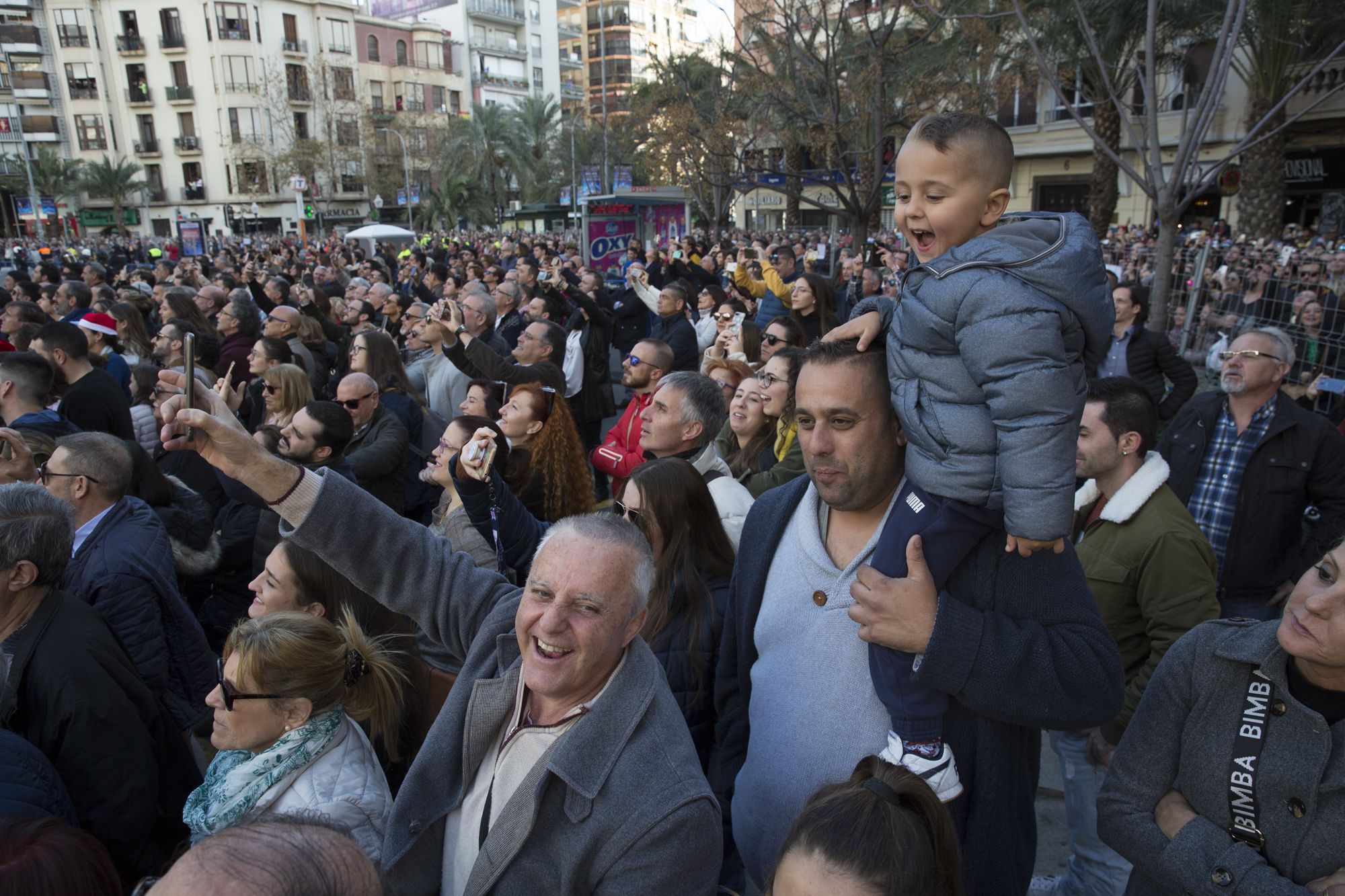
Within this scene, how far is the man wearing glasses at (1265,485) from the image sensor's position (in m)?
3.91

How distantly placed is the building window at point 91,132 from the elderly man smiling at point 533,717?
2773 inches

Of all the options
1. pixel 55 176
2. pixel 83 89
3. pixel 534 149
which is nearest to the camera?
pixel 55 176

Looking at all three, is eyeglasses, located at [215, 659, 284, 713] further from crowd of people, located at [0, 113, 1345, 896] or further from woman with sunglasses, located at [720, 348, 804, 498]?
woman with sunglasses, located at [720, 348, 804, 498]

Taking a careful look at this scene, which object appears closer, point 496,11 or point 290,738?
point 290,738

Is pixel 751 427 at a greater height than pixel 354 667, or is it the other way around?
pixel 751 427

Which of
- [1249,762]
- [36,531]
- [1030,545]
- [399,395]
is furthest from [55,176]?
[1249,762]

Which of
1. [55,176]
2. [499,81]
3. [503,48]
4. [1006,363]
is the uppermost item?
[503,48]

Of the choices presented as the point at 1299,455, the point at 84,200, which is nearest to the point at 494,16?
the point at 84,200

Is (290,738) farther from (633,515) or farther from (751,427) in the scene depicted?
(751,427)

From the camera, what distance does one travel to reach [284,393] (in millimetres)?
5406

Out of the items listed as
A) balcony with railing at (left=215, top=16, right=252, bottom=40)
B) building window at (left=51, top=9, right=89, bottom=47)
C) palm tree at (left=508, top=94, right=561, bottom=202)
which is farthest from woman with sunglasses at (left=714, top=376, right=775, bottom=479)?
building window at (left=51, top=9, right=89, bottom=47)

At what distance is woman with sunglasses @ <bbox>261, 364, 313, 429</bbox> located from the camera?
17.7ft

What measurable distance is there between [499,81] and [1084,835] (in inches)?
3197

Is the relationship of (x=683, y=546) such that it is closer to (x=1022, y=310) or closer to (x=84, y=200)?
(x=1022, y=310)
